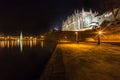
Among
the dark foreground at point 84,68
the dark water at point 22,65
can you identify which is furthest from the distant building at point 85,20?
the dark foreground at point 84,68

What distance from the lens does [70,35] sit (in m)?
138

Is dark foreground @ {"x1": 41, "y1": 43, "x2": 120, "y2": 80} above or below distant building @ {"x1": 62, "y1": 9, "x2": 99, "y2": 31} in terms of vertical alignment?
below

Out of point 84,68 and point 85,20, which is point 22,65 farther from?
point 85,20

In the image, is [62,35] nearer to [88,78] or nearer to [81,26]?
[81,26]

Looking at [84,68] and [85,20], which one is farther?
[85,20]

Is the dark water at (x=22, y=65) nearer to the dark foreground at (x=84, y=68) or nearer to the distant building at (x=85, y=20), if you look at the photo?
the dark foreground at (x=84, y=68)

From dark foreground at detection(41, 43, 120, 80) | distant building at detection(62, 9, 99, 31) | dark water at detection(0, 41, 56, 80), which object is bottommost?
dark water at detection(0, 41, 56, 80)

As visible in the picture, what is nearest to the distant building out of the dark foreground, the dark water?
the dark water

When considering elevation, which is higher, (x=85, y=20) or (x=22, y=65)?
(x=85, y=20)

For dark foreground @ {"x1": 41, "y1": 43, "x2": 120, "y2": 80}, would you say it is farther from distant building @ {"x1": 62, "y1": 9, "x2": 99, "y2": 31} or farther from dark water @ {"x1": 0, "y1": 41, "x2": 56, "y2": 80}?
distant building @ {"x1": 62, "y1": 9, "x2": 99, "y2": 31}

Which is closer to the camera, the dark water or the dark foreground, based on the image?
the dark foreground

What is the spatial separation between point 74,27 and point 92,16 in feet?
115

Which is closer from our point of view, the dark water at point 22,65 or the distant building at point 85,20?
the dark water at point 22,65

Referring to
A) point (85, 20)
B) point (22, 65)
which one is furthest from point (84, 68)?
point (85, 20)
